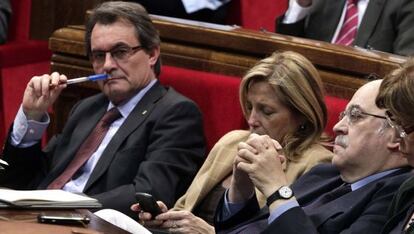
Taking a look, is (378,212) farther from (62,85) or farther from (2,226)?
(62,85)

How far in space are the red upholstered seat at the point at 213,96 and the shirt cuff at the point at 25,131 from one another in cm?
42

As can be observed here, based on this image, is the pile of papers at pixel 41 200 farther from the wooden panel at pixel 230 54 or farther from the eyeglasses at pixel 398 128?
the wooden panel at pixel 230 54

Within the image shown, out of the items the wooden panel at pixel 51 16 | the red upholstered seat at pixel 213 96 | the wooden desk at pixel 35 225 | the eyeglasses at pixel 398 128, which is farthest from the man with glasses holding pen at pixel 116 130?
the wooden panel at pixel 51 16

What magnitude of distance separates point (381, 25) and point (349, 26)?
17 centimetres

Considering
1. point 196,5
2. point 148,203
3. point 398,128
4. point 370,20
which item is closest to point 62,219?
point 148,203

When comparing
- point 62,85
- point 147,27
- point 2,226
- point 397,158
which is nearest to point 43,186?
point 62,85

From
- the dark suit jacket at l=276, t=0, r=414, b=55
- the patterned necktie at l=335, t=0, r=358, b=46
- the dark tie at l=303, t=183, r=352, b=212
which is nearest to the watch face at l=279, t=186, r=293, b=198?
the dark tie at l=303, t=183, r=352, b=212

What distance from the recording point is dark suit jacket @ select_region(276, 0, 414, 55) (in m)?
3.47

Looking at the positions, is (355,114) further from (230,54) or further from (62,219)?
(230,54)

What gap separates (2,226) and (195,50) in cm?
130

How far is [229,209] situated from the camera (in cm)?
253

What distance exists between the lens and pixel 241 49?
324 cm

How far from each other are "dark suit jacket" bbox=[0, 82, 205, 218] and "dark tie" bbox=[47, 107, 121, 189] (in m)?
0.02

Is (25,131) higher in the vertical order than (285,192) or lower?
lower
